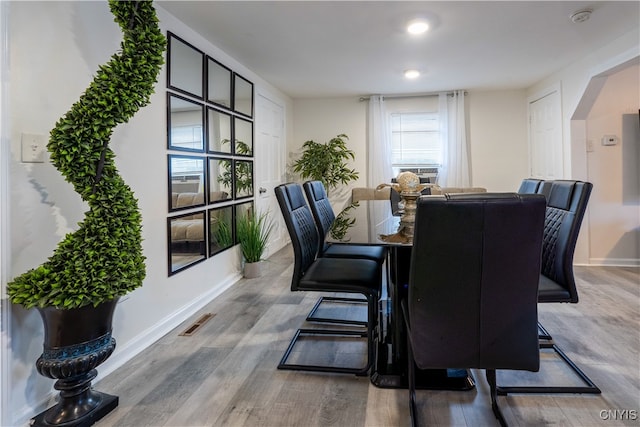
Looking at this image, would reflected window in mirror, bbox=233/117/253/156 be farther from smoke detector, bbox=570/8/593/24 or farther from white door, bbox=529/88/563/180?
white door, bbox=529/88/563/180

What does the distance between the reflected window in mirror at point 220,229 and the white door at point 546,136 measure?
388 cm

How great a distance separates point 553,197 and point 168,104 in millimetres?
2519

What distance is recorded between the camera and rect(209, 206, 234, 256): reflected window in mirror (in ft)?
10.6

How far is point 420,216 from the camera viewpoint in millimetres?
1194

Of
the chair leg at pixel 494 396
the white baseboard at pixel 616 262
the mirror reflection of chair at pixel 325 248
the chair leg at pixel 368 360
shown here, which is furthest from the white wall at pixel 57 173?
the white baseboard at pixel 616 262

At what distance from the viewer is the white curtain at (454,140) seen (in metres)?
5.32

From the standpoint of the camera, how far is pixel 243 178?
3898mm

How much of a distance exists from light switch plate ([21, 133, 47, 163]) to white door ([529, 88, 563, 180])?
489 centimetres

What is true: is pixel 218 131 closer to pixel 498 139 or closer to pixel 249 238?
pixel 249 238

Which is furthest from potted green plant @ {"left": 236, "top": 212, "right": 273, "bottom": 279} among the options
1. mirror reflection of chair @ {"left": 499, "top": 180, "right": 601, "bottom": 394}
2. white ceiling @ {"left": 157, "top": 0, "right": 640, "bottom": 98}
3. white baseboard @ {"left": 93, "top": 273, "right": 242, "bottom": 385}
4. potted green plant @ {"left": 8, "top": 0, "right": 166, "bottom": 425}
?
mirror reflection of chair @ {"left": 499, "top": 180, "right": 601, "bottom": 394}

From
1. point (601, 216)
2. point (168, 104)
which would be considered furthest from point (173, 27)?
point (601, 216)

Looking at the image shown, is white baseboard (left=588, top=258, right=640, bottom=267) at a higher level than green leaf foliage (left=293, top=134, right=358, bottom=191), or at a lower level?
lower

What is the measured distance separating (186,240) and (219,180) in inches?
28.9

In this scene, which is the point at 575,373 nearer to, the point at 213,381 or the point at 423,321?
the point at 423,321
